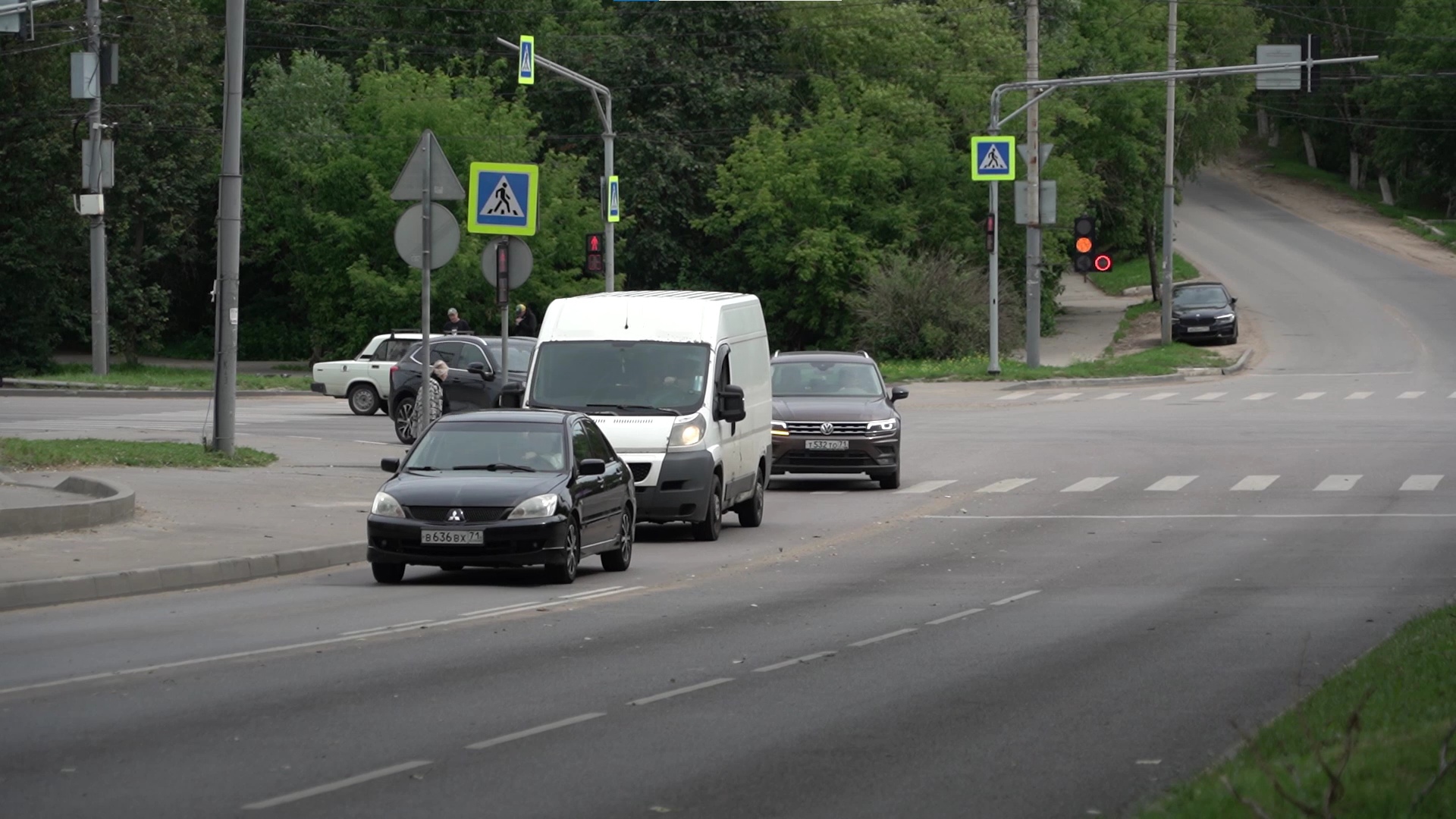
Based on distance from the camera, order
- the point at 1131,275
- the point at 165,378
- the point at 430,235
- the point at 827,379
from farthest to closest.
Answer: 1. the point at 1131,275
2. the point at 165,378
3. the point at 827,379
4. the point at 430,235

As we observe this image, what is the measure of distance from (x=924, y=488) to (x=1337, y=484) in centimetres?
524

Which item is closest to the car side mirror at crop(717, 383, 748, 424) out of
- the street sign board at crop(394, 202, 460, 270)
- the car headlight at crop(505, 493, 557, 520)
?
the street sign board at crop(394, 202, 460, 270)

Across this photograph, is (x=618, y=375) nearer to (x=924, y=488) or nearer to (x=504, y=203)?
(x=504, y=203)

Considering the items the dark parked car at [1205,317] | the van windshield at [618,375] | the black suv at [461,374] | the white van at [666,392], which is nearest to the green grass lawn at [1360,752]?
the white van at [666,392]

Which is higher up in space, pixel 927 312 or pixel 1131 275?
pixel 1131 275

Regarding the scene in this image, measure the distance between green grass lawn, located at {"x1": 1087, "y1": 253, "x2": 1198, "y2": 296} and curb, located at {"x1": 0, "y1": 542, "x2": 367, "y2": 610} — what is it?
5956cm

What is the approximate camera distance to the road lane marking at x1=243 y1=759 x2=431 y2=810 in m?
→ 7.11

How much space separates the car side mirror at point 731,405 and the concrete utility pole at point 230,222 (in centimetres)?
711

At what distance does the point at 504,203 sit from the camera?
21.1m

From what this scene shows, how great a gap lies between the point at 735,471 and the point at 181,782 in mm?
12374

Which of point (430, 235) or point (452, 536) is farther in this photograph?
point (430, 235)

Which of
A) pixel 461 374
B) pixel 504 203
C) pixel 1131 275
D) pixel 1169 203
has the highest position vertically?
pixel 1169 203

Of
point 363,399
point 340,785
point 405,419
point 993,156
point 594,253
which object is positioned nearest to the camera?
point 340,785

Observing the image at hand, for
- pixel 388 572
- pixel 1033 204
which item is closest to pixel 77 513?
pixel 388 572
